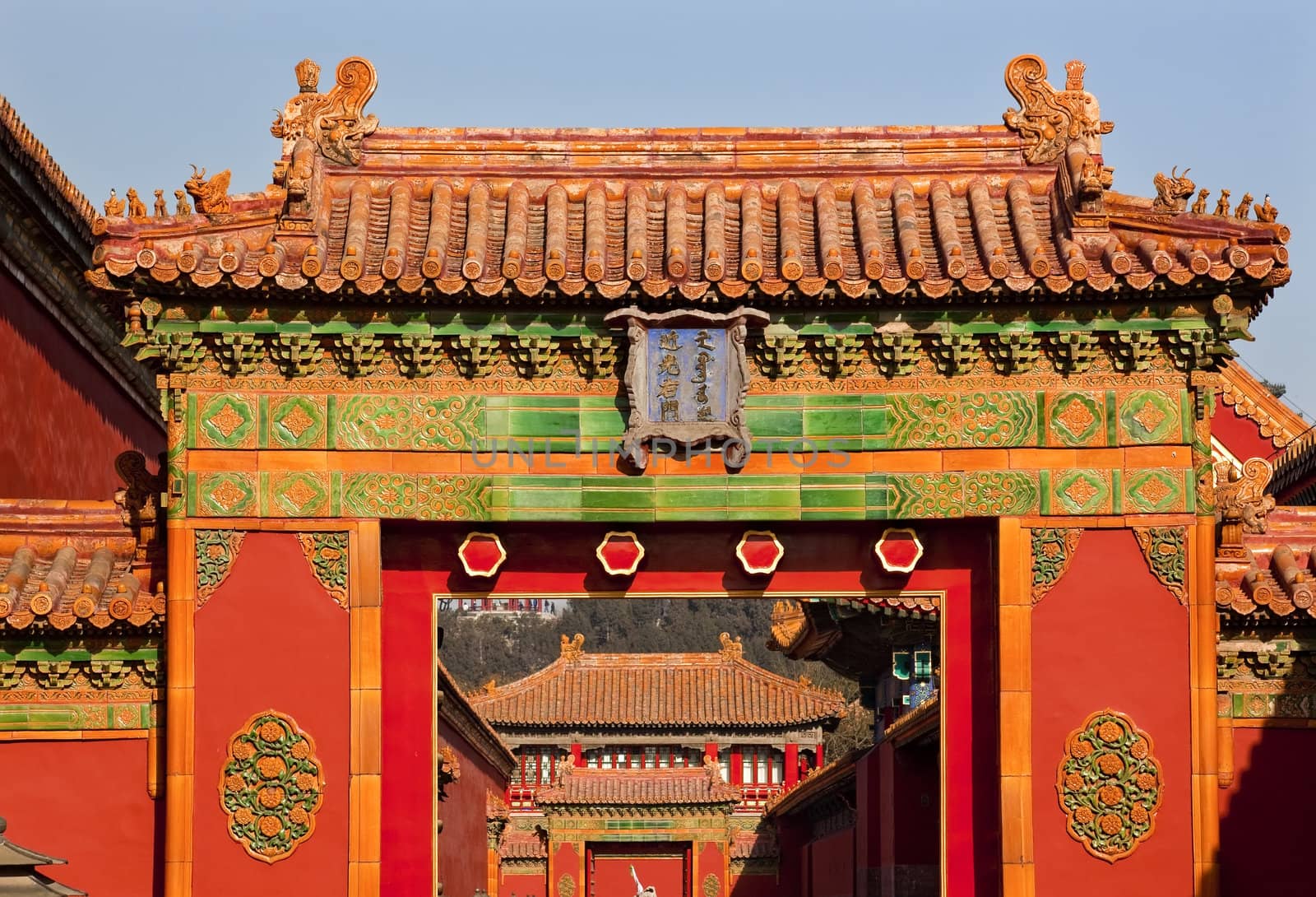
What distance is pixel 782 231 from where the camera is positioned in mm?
14344

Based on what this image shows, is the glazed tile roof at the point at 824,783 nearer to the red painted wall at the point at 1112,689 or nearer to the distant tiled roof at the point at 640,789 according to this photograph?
the distant tiled roof at the point at 640,789

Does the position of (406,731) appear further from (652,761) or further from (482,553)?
(652,761)

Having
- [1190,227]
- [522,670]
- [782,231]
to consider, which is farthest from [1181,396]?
[522,670]

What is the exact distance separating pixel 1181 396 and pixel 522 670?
78443 mm

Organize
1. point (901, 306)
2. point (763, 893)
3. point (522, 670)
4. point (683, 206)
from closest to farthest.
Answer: point (901, 306) < point (683, 206) < point (763, 893) < point (522, 670)

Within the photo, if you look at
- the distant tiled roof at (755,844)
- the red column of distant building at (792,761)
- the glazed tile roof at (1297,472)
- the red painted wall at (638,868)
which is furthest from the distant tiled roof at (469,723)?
the red column of distant building at (792,761)

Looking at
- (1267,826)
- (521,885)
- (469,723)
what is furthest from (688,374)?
(521,885)

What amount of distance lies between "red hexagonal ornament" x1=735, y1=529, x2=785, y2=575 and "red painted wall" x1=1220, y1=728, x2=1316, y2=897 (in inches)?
137

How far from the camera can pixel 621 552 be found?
13852 mm

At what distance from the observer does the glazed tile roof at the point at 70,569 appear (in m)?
13.5

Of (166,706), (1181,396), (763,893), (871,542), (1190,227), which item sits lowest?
(763,893)

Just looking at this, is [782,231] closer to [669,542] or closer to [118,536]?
[669,542]

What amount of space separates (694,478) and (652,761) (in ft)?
119

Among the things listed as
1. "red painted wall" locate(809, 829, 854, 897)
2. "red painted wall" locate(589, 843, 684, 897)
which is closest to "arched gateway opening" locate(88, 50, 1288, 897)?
"red painted wall" locate(809, 829, 854, 897)
